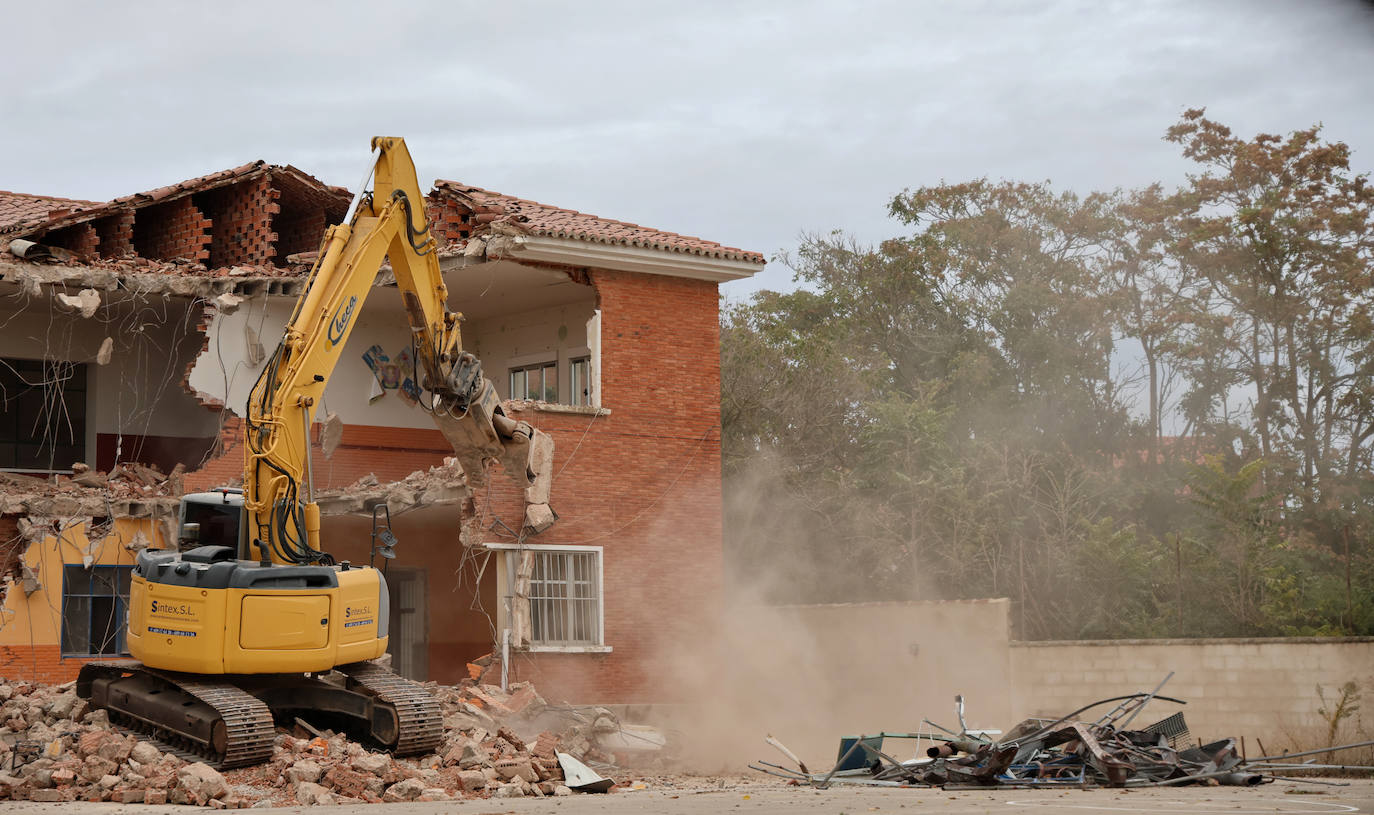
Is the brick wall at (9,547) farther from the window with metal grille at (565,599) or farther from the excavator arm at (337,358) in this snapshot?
the excavator arm at (337,358)

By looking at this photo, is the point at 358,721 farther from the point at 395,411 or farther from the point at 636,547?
the point at 395,411

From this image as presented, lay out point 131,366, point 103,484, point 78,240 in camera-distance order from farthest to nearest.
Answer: point 131,366 → point 78,240 → point 103,484

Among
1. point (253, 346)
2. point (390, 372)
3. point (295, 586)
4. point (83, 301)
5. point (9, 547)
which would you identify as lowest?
point (295, 586)

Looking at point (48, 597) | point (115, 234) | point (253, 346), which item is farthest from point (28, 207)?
point (48, 597)

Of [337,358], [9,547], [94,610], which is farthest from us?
→ [94,610]

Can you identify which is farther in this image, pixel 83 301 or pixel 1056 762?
pixel 83 301

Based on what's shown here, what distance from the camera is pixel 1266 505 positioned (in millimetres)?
26688

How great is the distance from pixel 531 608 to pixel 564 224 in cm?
599

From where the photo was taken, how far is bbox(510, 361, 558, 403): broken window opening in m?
25.6

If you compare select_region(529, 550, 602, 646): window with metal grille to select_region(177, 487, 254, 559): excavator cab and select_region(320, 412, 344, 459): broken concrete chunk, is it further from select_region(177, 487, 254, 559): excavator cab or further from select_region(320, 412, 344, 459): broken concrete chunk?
select_region(177, 487, 254, 559): excavator cab

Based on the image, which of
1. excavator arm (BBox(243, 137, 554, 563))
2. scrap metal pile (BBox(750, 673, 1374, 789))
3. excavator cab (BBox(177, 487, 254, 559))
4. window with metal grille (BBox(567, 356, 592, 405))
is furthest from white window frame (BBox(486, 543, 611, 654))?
excavator cab (BBox(177, 487, 254, 559))

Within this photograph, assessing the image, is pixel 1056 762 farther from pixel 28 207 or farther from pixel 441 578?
pixel 28 207

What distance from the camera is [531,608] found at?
21953mm

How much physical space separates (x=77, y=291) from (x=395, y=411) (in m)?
5.59
